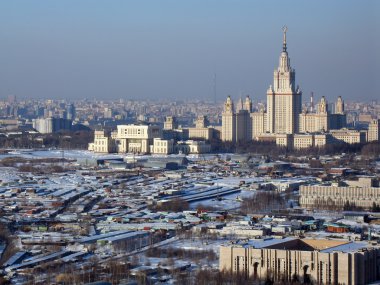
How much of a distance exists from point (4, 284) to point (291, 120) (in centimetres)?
2725

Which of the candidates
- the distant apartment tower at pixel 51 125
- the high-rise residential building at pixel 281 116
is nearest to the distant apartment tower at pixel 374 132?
the high-rise residential building at pixel 281 116

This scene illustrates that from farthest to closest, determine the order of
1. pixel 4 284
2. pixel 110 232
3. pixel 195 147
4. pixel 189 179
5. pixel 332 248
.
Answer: pixel 195 147
pixel 189 179
pixel 110 232
pixel 332 248
pixel 4 284

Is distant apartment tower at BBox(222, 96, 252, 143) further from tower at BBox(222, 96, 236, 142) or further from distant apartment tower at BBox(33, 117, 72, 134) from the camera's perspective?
distant apartment tower at BBox(33, 117, 72, 134)

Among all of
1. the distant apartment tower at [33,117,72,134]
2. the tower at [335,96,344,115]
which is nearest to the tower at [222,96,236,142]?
the tower at [335,96,344,115]

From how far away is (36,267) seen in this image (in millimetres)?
12820

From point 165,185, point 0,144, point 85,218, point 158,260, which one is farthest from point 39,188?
point 0,144

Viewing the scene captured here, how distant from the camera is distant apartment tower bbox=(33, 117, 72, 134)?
4688cm

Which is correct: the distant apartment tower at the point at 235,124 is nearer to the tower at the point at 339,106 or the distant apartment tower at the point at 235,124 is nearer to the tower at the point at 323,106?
the tower at the point at 323,106

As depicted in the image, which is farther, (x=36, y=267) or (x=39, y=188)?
(x=39, y=188)

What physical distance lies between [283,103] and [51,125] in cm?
1127

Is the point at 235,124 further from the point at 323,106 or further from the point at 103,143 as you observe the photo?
the point at 103,143

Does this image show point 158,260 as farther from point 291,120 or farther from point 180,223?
point 291,120

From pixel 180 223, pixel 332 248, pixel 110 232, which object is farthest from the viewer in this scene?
pixel 180 223

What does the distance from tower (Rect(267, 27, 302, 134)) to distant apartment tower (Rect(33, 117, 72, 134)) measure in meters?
10.4
